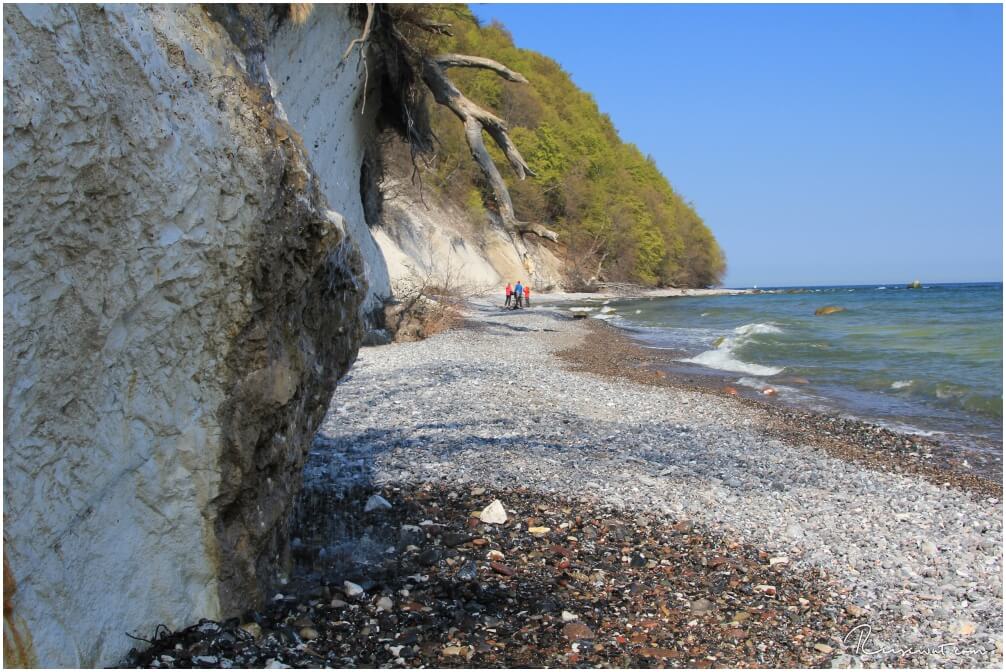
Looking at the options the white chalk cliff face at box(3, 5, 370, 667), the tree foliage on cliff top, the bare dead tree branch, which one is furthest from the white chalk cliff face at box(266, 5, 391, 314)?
the tree foliage on cliff top

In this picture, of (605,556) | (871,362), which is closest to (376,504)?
(605,556)

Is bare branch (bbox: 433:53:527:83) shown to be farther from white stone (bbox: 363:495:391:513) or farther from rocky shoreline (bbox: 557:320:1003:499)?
white stone (bbox: 363:495:391:513)

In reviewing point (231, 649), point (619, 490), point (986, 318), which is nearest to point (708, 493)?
point (619, 490)

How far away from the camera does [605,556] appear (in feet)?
15.1

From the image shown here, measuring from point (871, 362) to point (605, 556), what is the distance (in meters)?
14.8

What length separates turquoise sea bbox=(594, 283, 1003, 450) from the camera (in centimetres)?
1162


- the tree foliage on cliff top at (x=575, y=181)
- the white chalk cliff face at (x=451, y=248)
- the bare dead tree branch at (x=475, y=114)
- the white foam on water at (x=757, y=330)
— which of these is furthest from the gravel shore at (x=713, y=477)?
the tree foliage on cliff top at (x=575, y=181)

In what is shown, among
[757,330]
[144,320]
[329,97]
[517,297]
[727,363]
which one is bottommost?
[727,363]

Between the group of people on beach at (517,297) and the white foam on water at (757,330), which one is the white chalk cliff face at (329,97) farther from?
the group of people on beach at (517,297)

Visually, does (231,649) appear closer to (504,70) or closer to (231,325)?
(231,325)

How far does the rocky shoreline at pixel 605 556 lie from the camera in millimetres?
3564

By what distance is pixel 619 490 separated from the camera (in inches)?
231

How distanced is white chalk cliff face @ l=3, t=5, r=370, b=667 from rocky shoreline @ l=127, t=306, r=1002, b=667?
0.42 metres

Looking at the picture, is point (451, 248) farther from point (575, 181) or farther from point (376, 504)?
point (376, 504)
